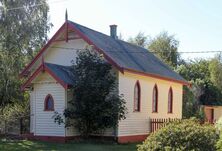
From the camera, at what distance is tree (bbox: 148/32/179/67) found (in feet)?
244

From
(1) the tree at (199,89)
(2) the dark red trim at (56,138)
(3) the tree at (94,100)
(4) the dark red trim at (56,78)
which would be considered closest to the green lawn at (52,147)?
(2) the dark red trim at (56,138)

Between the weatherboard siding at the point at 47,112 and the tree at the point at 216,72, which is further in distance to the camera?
the tree at the point at 216,72

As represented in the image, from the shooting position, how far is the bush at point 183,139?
13.5 meters

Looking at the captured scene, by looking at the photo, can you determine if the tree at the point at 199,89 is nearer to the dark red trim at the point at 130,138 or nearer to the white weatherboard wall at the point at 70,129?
the dark red trim at the point at 130,138

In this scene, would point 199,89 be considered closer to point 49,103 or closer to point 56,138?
point 49,103

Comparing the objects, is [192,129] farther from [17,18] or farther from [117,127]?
[17,18]

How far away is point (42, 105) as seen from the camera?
87.1ft

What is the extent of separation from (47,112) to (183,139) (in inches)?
A: 548

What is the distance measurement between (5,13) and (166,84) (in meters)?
13.4

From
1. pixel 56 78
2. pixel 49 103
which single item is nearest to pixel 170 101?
pixel 49 103

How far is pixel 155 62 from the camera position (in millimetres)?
35375

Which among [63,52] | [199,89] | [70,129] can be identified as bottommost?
[70,129]

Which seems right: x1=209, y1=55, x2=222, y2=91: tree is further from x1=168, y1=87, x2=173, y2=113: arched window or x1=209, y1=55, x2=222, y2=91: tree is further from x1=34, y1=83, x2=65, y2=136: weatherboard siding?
x1=34, y1=83, x2=65, y2=136: weatherboard siding

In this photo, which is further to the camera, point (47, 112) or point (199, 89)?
point (199, 89)
